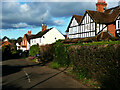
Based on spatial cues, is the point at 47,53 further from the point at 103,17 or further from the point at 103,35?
the point at 103,17

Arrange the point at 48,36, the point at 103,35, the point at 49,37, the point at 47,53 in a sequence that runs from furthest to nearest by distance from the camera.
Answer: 1. the point at 49,37
2. the point at 48,36
3. the point at 103,35
4. the point at 47,53

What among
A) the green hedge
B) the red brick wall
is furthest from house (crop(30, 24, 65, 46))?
the green hedge

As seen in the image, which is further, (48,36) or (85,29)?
(48,36)

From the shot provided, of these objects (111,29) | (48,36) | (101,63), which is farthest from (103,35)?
(48,36)

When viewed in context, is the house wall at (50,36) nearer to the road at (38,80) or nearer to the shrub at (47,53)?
the shrub at (47,53)

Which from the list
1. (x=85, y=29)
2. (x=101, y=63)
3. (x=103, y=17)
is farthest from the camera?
(x=103, y=17)

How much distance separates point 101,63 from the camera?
8.82 m

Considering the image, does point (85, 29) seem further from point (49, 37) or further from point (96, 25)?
point (49, 37)

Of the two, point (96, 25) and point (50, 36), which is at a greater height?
point (96, 25)

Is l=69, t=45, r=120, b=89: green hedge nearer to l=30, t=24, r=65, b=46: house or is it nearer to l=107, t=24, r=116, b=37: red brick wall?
l=107, t=24, r=116, b=37: red brick wall

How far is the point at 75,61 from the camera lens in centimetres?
1292

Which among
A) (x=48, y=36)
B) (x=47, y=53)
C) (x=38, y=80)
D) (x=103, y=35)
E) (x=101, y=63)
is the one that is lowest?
(x=38, y=80)

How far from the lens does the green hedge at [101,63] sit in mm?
7524

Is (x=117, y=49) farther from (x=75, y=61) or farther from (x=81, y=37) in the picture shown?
(x=81, y=37)
